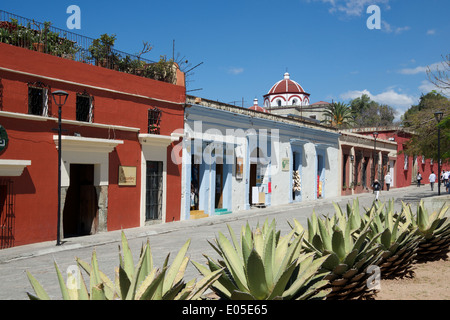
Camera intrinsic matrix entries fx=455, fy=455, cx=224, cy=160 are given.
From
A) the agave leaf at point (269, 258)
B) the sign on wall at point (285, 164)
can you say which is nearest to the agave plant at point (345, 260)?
the agave leaf at point (269, 258)

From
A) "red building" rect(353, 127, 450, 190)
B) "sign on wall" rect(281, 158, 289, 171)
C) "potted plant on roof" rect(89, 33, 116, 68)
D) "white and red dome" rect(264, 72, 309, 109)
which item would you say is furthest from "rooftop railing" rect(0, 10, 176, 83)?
"white and red dome" rect(264, 72, 309, 109)

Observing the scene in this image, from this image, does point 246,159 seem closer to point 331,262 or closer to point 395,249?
point 395,249

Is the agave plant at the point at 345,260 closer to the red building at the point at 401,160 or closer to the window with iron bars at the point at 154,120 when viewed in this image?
the window with iron bars at the point at 154,120

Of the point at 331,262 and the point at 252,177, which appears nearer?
the point at 331,262

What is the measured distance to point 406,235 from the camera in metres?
7.02

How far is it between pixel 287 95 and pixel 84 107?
58.4 meters

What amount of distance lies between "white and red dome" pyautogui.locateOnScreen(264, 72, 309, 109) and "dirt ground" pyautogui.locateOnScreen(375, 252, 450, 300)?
63339mm

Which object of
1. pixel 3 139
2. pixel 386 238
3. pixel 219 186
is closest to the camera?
pixel 386 238

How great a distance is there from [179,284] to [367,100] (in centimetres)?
8825

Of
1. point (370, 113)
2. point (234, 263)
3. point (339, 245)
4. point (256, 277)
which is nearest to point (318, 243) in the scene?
point (339, 245)

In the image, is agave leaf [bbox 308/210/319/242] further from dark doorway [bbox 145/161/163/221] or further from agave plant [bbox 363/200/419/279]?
dark doorway [bbox 145/161/163/221]

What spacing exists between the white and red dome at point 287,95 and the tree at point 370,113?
982 centimetres

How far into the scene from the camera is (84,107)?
14570 millimetres

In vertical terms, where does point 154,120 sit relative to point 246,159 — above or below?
above
